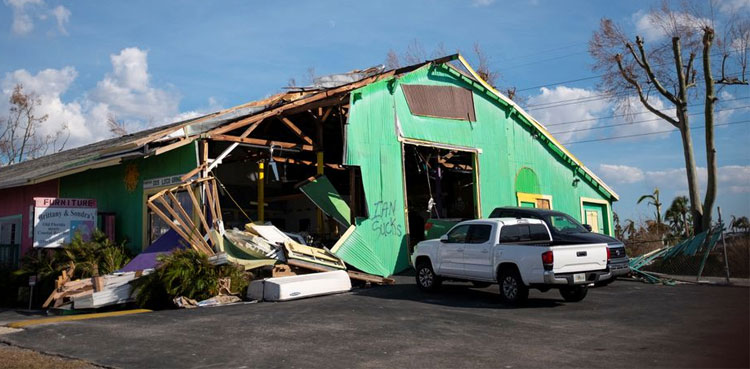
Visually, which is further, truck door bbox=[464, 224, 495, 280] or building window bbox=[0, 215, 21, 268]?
building window bbox=[0, 215, 21, 268]

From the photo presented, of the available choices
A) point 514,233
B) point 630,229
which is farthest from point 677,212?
point 514,233

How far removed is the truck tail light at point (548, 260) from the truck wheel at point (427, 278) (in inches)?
129

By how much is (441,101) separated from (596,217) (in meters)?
10.4

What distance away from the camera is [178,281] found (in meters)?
13.1

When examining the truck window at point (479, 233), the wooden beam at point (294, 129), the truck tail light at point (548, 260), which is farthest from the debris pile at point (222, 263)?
the truck tail light at point (548, 260)

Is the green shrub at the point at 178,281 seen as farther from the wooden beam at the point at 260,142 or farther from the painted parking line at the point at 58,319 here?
the wooden beam at the point at 260,142

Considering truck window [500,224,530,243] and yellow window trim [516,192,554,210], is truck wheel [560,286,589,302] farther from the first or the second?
yellow window trim [516,192,554,210]

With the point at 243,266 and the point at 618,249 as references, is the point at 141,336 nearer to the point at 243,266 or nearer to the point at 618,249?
the point at 243,266

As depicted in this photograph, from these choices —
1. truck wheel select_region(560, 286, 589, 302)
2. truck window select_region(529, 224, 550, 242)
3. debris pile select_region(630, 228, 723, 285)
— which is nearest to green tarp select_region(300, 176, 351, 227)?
truck window select_region(529, 224, 550, 242)

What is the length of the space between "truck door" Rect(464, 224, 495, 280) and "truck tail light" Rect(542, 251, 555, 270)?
145cm

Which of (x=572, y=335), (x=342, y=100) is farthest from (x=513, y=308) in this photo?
(x=342, y=100)

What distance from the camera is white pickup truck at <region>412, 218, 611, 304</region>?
40.1 ft

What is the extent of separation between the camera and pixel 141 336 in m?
9.55

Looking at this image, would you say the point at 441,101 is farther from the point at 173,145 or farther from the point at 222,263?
the point at 222,263
